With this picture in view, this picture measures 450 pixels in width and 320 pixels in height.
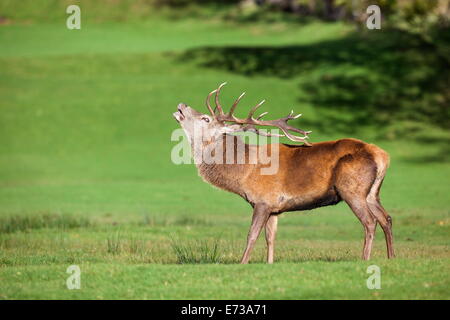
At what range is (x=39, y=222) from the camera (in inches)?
729

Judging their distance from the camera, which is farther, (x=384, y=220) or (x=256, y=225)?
(x=384, y=220)

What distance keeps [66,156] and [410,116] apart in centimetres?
1303

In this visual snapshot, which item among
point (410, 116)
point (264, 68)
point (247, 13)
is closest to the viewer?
point (410, 116)

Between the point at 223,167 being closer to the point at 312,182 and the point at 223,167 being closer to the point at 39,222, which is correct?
the point at 312,182

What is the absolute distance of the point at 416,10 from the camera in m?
36.5

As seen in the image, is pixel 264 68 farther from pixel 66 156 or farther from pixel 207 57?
pixel 66 156

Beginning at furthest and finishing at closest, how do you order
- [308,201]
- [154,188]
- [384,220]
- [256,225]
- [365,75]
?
[365,75]
[154,188]
[384,220]
[308,201]
[256,225]

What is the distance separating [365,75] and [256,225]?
24.7 metres

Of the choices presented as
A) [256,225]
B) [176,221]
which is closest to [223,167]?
[256,225]

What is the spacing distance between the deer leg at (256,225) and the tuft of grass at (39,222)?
816 cm

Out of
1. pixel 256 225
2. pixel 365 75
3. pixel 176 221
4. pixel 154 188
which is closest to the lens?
pixel 256 225

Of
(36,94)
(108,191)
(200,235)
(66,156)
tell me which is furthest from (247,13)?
(200,235)

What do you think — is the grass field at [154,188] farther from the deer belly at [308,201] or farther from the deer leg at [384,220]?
the deer belly at [308,201]

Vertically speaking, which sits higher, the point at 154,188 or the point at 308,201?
the point at 308,201
